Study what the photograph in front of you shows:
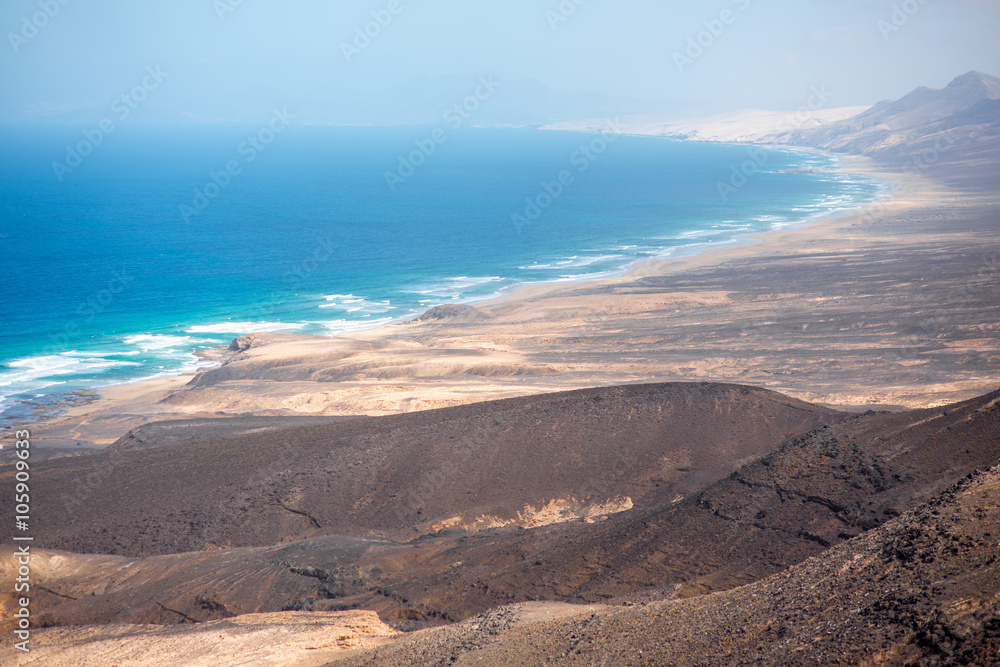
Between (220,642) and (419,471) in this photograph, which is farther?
(419,471)

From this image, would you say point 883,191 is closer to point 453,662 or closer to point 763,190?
point 763,190

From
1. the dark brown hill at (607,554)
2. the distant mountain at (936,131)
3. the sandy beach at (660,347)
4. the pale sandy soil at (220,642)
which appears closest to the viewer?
the pale sandy soil at (220,642)

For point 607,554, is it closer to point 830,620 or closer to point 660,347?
point 830,620

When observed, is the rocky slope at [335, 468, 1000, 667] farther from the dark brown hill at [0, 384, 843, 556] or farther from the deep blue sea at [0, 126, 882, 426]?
the deep blue sea at [0, 126, 882, 426]

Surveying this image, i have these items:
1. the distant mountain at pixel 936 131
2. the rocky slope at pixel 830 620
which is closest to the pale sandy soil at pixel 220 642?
the rocky slope at pixel 830 620

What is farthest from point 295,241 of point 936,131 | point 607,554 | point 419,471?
point 936,131

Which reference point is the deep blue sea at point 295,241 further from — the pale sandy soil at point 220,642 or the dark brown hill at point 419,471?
the pale sandy soil at point 220,642
